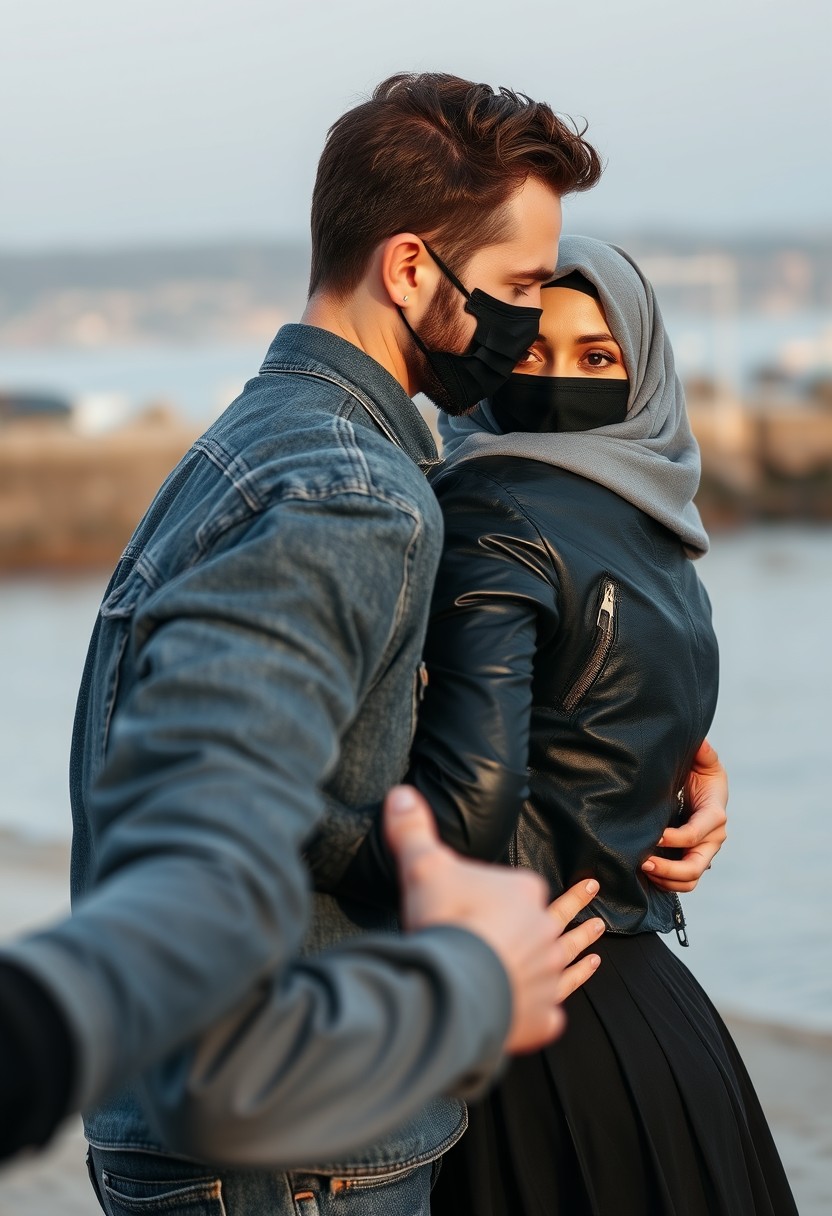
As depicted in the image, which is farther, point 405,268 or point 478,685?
point 405,268

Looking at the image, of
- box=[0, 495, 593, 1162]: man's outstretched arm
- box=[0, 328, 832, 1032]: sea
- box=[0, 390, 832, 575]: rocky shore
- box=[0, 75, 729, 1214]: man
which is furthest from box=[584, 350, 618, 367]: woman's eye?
box=[0, 390, 832, 575]: rocky shore

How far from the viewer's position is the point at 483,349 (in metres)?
1.82

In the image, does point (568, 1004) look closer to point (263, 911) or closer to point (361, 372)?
point (361, 372)

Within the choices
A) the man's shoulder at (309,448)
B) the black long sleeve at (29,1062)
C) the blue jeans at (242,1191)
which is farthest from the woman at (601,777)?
the black long sleeve at (29,1062)

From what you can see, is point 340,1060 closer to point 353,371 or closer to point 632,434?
point 353,371

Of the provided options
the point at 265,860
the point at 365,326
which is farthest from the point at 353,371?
the point at 265,860

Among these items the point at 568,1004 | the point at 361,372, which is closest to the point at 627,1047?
the point at 568,1004

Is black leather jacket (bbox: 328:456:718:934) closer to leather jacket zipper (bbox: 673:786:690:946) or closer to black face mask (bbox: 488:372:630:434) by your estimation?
leather jacket zipper (bbox: 673:786:690:946)

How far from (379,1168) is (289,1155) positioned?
51 centimetres

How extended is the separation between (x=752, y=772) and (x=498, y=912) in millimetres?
8817

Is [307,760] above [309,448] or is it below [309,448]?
below

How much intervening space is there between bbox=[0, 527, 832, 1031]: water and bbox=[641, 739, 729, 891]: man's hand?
3214 millimetres

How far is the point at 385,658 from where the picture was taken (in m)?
1.42

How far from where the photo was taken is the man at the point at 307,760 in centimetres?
102
